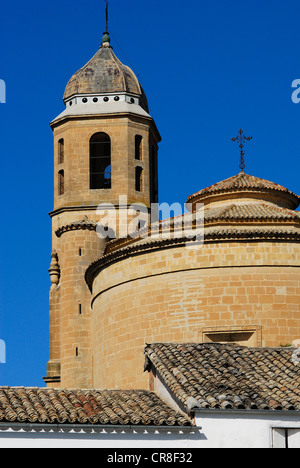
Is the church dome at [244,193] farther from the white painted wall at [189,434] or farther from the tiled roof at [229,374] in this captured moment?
the white painted wall at [189,434]

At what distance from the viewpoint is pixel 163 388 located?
2252cm

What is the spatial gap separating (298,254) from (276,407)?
9710 mm

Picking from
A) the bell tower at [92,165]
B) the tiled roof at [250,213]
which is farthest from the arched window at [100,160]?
the tiled roof at [250,213]

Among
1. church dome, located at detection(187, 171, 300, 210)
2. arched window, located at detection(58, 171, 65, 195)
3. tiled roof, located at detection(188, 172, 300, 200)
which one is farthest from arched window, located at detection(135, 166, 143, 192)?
tiled roof, located at detection(188, 172, 300, 200)

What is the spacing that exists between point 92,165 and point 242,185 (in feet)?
23.7

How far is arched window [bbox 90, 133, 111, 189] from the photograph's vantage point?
3947cm

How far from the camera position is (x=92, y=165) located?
Result: 1569 inches

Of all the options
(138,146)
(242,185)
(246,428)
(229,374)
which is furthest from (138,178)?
(246,428)

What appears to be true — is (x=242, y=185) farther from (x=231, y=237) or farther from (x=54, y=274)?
(x=54, y=274)

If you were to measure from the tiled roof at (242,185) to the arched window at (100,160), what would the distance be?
17.8 ft
